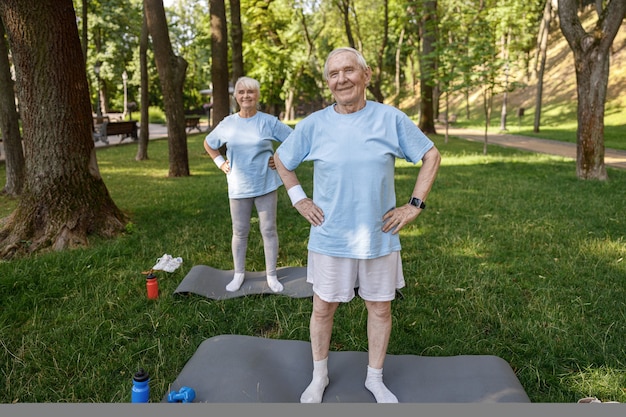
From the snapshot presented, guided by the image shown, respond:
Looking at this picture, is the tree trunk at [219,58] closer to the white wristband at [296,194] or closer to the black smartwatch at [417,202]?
the white wristband at [296,194]

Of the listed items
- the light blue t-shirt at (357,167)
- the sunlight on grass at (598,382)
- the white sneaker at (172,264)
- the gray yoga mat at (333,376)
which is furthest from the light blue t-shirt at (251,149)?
the sunlight on grass at (598,382)

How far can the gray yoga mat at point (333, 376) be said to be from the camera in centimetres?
287

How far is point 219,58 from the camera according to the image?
43.7 feet

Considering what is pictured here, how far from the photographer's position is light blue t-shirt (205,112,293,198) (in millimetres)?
4273

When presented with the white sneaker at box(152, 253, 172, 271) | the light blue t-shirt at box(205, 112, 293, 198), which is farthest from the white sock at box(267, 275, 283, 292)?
the white sneaker at box(152, 253, 172, 271)

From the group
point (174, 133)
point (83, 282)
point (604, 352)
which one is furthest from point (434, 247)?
point (174, 133)

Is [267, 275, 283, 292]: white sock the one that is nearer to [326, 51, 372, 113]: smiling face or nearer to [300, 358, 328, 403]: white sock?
[300, 358, 328, 403]: white sock

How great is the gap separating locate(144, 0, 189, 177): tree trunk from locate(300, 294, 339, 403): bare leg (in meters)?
9.15

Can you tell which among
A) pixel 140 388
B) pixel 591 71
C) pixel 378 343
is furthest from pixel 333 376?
pixel 591 71

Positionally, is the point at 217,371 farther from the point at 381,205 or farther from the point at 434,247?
the point at 434,247

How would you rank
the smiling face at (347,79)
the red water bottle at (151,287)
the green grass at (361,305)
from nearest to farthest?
the smiling face at (347,79)
the green grass at (361,305)
the red water bottle at (151,287)

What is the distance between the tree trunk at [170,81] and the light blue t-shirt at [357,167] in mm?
9154

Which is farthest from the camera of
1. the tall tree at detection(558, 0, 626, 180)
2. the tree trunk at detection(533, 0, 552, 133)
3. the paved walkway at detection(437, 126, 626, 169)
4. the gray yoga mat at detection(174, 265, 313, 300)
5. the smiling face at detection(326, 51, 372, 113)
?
the tree trunk at detection(533, 0, 552, 133)

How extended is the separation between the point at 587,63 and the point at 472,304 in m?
7.29
